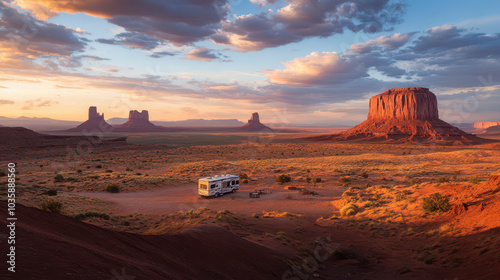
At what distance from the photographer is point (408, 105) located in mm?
158000

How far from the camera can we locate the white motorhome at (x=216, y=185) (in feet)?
91.8

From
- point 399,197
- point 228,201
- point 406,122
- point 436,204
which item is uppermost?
point 406,122

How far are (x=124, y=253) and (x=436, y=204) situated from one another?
20.1 meters

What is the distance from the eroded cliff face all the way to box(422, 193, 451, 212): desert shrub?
158 m

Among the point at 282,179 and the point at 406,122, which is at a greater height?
the point at 406,122

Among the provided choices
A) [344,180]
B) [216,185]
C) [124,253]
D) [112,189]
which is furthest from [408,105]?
[124,253]

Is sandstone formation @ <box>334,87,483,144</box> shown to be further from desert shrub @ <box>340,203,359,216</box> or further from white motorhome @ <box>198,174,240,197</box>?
desert shrub @ <box>340,203,359,216</box>

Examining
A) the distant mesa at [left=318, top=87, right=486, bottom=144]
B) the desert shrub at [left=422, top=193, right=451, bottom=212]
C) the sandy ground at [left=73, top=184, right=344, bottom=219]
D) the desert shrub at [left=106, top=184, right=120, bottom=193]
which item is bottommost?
the sandy ground at [left=73, top=184, right=344, bottom=219]

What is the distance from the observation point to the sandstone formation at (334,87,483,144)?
129125 millimetres

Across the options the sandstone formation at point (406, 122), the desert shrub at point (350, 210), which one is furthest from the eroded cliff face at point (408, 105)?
the desert shrub at point (350, 210)

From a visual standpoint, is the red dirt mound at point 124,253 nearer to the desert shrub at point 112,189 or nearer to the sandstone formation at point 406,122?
the desert shrub at point 112,189

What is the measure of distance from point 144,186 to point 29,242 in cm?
2967

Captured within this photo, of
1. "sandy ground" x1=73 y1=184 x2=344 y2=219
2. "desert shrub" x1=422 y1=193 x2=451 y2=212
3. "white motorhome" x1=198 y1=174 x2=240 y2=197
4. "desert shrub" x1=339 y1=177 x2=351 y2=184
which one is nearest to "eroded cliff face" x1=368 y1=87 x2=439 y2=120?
"desert shrub" x1=339 y1=177 x2=351 y2=184

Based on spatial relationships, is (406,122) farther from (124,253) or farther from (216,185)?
(124,253)
